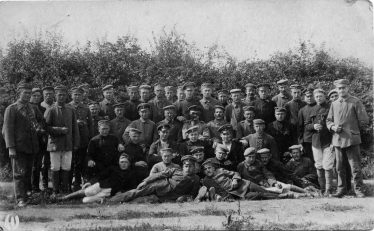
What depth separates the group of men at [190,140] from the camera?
305 inches

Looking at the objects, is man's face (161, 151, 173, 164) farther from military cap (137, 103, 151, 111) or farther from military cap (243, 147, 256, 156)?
military cap (137, 103, 151, 111)

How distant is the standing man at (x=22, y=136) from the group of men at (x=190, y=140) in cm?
2

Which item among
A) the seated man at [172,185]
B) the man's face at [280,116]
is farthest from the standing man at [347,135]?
the seated man at [172,185]

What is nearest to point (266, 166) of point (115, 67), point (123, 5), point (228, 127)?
point (228, 127)

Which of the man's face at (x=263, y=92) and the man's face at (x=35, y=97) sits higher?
the man's face at (x=35, y=97)

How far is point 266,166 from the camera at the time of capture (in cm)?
844

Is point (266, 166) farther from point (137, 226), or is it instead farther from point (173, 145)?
point (137, 226)

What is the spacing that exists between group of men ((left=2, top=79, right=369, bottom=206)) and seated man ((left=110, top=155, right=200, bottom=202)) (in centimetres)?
2

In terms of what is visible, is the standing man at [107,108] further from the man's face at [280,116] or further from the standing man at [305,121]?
the standing man at [305,121]

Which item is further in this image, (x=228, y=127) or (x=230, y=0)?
(x=228, y=127)

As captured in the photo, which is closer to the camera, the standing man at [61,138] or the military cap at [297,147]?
the standing man at [61,138]

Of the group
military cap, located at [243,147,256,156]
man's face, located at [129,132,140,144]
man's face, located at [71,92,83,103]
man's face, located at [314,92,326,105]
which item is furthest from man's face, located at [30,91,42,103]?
man's face, located at [314,92,326,105]

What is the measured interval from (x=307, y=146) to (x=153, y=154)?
3.02 meters

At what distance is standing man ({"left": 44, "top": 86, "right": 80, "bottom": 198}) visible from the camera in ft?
26.9
